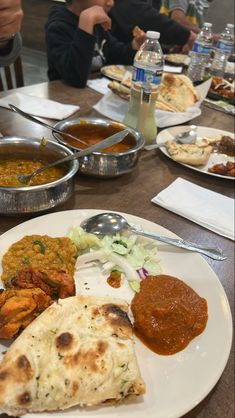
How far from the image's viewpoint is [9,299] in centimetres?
87

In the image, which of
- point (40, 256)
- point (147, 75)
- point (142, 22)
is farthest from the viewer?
point (142, 22)

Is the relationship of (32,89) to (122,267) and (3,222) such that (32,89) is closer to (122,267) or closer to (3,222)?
(3,222)

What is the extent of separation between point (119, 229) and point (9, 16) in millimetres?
1358

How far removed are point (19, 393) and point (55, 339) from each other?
0.45ft

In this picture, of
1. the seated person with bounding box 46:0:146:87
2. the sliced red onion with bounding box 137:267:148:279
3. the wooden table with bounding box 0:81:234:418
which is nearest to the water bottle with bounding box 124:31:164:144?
the wooden table with bounding box 0:81:234:418

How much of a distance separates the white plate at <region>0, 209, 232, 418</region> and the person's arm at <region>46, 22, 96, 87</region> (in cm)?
166

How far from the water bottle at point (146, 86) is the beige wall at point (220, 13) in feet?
21.2

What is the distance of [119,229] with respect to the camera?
1.26 m

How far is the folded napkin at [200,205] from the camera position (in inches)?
58.4

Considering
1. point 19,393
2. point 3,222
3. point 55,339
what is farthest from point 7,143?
point 19,393

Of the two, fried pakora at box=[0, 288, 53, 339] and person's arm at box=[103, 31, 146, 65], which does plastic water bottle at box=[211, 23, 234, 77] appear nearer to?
person's arm at box=[103, 31, 146, 65]

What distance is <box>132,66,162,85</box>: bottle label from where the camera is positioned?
70.6 inches

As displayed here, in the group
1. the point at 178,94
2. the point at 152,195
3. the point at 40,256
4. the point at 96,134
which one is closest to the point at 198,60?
the point at 178,94

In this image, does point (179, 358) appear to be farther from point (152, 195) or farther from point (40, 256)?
point (152, 195)
